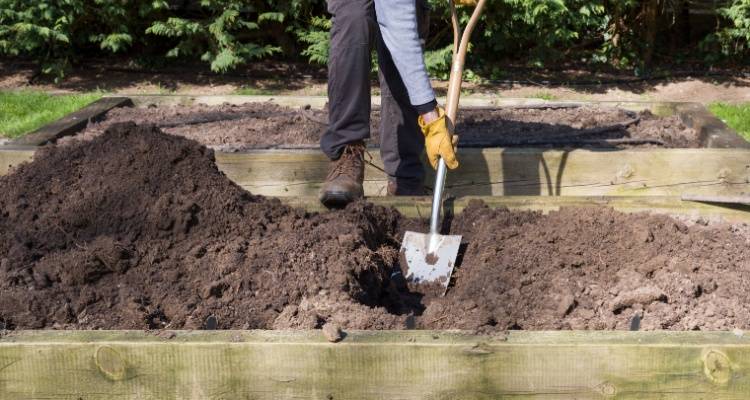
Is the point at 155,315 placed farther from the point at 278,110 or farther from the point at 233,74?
the point at 233,74

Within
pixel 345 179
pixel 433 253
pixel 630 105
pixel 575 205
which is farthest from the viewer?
A: pixel 630 105

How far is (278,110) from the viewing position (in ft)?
17.1

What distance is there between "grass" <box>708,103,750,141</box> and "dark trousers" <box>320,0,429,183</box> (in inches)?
127

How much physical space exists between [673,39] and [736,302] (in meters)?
8.70

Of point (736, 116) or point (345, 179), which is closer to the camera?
point (345, 179)

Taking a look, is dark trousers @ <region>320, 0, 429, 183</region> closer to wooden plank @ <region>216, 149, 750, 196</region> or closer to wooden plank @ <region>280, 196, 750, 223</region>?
wooden plank @ <region>216, 149, 750, 196</region>

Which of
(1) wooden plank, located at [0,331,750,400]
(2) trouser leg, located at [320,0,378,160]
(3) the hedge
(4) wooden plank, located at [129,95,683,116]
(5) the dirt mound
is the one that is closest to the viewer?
(1) wooden plank, located at [0,331,750,400]

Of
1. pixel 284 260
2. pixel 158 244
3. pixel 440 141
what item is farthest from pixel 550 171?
pixel 158 244

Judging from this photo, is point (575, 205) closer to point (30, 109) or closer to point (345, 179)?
point (345, 179)

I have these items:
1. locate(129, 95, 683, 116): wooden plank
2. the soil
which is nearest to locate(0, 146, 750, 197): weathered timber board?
the soil

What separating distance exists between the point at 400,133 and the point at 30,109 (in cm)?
438

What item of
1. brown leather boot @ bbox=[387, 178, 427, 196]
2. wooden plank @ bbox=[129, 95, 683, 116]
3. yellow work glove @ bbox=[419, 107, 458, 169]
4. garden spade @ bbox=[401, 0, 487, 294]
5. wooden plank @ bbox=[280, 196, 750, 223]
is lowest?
wooden plank @ bbox=[129, 95, 683, 116]

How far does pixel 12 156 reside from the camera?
355 cm

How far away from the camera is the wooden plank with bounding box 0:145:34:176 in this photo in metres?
3.52
